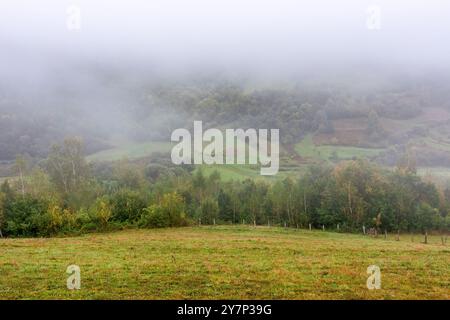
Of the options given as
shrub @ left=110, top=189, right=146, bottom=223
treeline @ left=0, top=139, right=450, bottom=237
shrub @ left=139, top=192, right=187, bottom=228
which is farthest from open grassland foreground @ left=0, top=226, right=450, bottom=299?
shrub @ left=110, top=189, right=146, bottom=223

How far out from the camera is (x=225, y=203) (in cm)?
9388

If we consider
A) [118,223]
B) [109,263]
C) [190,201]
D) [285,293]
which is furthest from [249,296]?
[190,201]

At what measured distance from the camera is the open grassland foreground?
20.7m

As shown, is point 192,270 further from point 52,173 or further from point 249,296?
point 52,173

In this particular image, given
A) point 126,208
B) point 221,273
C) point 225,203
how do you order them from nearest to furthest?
1. point 221,273
2. point 126,208
3. point 225,203

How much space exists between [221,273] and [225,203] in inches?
2693

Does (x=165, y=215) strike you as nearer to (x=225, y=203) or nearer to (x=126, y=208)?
(x=126, y=208)

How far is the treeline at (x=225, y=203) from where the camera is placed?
6494cm

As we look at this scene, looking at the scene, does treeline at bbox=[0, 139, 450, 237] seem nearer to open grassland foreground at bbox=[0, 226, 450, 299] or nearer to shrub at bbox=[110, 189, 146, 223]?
shrub at bbox=[110, 189, 146, 223]

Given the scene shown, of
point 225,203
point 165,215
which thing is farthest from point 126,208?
point 225,203

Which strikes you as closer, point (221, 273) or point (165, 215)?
point (221, 273)

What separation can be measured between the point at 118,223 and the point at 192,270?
45.9 meters

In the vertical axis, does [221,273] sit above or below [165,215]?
above

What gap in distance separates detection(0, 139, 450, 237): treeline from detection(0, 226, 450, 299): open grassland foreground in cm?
2796
